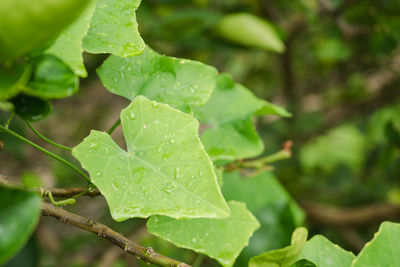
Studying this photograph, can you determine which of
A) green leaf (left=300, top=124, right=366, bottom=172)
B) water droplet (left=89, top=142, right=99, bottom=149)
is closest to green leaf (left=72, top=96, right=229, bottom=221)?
water droplet (left=89, top=142, right=99, bottom=149)

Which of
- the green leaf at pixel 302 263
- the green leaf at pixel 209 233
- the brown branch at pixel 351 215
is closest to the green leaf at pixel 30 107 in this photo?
the green leaf at pixel 209 233

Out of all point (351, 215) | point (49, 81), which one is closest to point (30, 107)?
point (49, 81)

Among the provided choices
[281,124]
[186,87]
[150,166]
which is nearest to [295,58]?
[281,124]

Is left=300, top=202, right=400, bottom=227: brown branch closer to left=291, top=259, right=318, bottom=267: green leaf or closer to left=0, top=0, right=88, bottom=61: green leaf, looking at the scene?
left=291, top=259, right=318, bottom=267: green leaf

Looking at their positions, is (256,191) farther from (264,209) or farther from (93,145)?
(93,145)

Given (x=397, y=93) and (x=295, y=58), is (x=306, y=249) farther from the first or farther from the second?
(x=295, y=58)

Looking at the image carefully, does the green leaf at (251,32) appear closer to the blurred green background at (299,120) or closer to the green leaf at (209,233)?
the blurred green background at (299,120)
